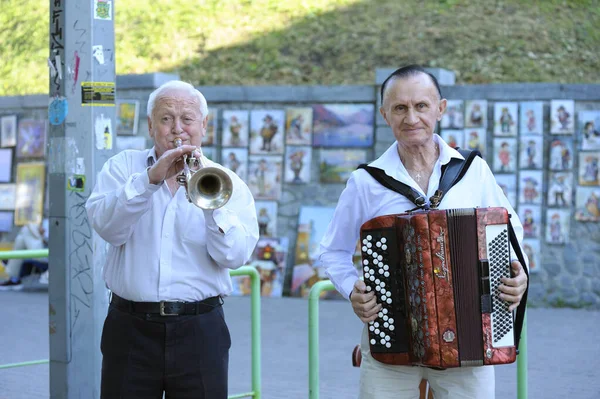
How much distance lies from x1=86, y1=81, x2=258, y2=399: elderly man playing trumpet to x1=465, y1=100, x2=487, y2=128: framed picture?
8.78 meters

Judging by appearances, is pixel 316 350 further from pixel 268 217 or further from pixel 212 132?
pixel 212 132

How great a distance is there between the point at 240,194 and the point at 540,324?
24.5 feet

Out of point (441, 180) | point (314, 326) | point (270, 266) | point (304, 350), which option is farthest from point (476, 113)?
point (441, 180)

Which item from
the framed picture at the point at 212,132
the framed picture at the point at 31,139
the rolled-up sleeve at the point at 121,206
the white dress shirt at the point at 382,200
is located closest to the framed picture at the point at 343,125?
the framed picture at the point at 212,132

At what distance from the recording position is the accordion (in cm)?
353

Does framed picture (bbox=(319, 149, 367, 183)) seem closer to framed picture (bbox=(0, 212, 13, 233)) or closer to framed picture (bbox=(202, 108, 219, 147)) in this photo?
framed picture (bbox=(202, 108, 219, 147))

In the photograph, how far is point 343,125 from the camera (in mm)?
12719

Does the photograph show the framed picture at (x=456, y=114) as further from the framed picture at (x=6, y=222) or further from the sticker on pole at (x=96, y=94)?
the sticker on pole at (x=96, y=94)

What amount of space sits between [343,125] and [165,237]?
29.7ft

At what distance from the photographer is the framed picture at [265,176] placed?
13008 mm

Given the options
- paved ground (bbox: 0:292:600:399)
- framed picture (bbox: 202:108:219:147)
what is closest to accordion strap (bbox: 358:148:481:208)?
paved ground (bbox: 0:292:600:399)

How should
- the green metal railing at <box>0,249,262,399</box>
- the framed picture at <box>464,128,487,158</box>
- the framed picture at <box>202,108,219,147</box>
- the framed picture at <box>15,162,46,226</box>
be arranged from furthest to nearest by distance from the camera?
1. the framed picture at <box>15,162,46,226</box>
2. the framed picture at <box>202,108,219,147</box>
3. the framed picture at <box>464,128,487,158</box>
4. the green metal railing at <box>0,249,262,399</box>

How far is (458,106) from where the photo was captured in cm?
1231

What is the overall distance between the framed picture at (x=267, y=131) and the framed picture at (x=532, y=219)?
347 centimetres
